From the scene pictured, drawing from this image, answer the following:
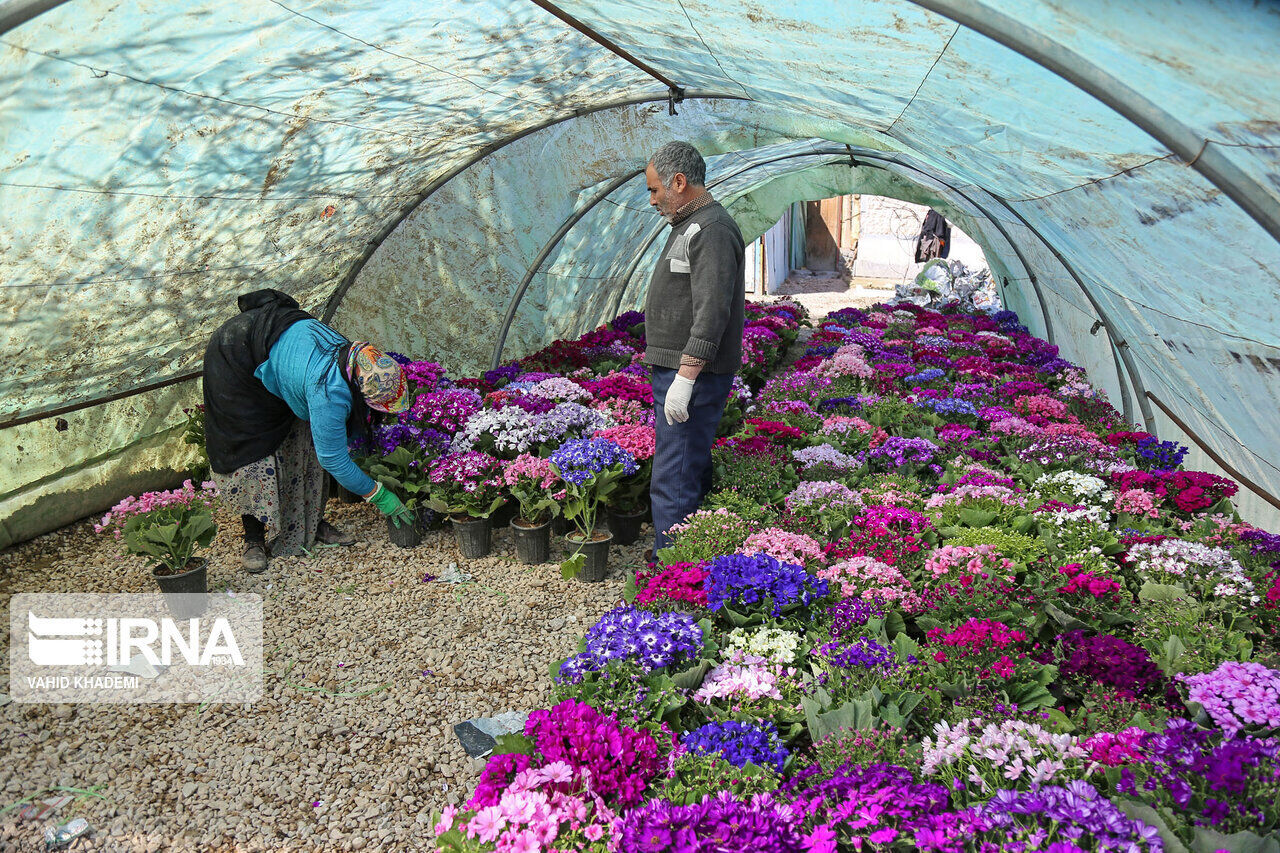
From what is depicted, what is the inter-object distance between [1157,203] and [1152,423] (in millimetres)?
4108

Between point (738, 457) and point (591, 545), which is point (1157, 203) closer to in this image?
point (738, 457)

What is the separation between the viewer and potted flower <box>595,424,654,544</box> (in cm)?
505

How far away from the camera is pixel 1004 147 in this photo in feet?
13.4

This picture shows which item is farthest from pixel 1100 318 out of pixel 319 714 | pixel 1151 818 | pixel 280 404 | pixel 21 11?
pixel 21 11

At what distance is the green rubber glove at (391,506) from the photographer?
4871mm

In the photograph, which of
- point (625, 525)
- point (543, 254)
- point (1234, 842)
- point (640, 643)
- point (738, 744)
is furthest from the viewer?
point (543, 254)

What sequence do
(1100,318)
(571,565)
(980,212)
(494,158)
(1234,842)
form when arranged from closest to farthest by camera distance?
(1234,842) → (571,565) → (1100,318) → (494,158) → (980,212)

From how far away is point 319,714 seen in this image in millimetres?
3633

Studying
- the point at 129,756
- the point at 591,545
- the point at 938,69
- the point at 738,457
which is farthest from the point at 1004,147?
the point at 129,756

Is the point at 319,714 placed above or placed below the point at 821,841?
below

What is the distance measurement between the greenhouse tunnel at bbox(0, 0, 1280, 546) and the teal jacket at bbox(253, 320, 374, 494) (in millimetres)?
1269

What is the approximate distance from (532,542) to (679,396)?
5.65 ft

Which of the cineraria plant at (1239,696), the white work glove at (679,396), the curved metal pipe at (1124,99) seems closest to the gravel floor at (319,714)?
the white work glove at (679,396)

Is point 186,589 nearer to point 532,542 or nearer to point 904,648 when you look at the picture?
point 532,542
